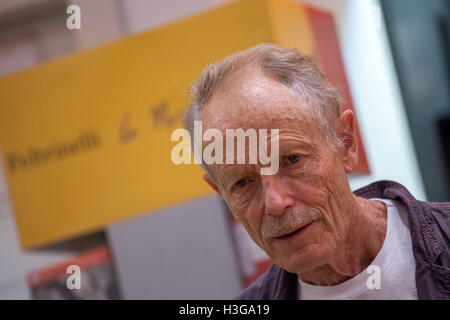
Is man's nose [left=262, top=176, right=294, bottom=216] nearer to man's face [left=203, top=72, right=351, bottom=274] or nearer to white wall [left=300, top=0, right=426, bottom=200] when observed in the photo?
man's face [left=203, top=72, right=351, bottom=274]

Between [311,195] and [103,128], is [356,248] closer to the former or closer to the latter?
[311,195]

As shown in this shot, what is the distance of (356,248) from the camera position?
2.96 ft

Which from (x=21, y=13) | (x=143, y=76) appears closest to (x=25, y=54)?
(x=21, y=13)

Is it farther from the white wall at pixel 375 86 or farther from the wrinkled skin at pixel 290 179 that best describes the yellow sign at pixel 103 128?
the wrinkled skin at pixel 290 179

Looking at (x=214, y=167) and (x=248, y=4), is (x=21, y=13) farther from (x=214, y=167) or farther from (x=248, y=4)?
(x=214, y=167)

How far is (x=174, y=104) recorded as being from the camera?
1.20 metres

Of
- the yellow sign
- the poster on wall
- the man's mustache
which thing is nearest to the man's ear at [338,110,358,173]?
the man's mustache

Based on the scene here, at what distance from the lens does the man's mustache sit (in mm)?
806

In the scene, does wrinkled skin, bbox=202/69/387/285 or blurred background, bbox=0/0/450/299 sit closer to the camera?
wrinkled skin, bbox=202/69/387/285

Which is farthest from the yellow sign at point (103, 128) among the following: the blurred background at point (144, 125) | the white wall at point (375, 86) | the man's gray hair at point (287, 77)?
→ the man's gray hair at point (287, 77)

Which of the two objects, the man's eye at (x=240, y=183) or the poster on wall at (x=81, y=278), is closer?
the man's eye at (x=240, y=183)

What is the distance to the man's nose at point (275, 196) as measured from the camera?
79 centimetres

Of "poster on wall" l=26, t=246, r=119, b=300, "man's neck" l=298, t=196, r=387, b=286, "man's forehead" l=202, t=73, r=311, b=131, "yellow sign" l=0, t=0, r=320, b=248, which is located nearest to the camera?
"man's forehead" l=202, t=73, r=311, b=131

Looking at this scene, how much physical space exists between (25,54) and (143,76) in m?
0.37
